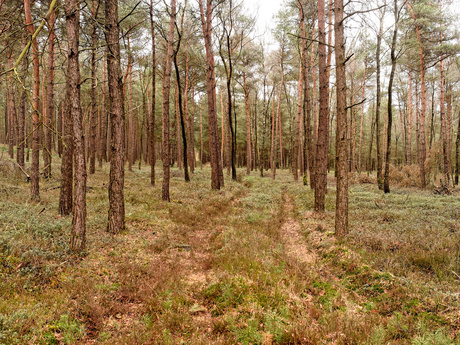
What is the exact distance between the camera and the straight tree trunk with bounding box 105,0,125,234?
734 centimetres

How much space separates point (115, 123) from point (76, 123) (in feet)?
6.33

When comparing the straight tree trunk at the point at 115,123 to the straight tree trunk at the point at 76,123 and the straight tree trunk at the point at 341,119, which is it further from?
the straight tree trunk at the point at 341,119

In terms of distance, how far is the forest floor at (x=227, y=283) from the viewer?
368cm

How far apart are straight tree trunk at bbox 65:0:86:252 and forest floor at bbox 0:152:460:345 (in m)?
0.48

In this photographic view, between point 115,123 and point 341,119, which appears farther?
point 115,123

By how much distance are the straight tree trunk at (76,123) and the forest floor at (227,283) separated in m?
0.48

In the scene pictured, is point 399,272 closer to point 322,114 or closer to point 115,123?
point 322,114

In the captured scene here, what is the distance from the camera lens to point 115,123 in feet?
24.4

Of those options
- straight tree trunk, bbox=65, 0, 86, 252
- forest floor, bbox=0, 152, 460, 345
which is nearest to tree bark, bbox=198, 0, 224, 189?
forest floor, bbox=0, 152, 460, 345

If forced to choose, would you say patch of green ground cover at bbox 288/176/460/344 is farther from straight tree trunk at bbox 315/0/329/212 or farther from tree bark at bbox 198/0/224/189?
tree bark at bbox 198/0/224/189

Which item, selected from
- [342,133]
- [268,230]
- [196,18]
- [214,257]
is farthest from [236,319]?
[196,18]

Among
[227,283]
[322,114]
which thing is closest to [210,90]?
[322,114]


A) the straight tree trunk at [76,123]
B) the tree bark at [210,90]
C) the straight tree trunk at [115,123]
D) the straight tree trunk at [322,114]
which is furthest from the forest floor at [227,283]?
the tree bark at [210,90]

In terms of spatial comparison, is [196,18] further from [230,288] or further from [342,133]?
[230,288]
